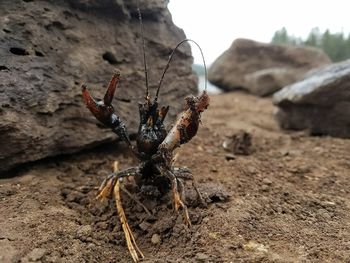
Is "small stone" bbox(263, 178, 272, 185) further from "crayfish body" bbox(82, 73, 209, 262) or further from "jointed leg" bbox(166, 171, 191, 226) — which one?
"jointed leg" bbox(166, 171, 191, 226)

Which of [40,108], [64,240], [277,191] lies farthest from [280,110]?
[64,240]

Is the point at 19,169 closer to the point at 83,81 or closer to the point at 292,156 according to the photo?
the point at 83,81

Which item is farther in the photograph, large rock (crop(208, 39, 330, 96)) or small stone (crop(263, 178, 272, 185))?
large rock (crop(208, 39, 330, 96))

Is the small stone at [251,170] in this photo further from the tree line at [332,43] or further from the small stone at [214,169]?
the tree line at [332,43]

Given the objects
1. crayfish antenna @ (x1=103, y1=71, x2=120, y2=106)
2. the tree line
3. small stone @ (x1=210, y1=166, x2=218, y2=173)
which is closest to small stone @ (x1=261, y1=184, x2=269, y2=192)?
small stone @ (x1=210, y1=166, x2=218, y2=173)

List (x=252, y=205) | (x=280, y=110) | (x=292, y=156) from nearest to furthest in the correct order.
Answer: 1. (x=252, y=205)
2. (x=292, y=156)
3. (x=280, y=110)

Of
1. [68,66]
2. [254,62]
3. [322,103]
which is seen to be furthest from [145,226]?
[254,62]

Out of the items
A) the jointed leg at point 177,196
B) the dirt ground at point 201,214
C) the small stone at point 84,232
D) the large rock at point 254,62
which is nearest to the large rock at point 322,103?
the dirt ground at point 201,214
